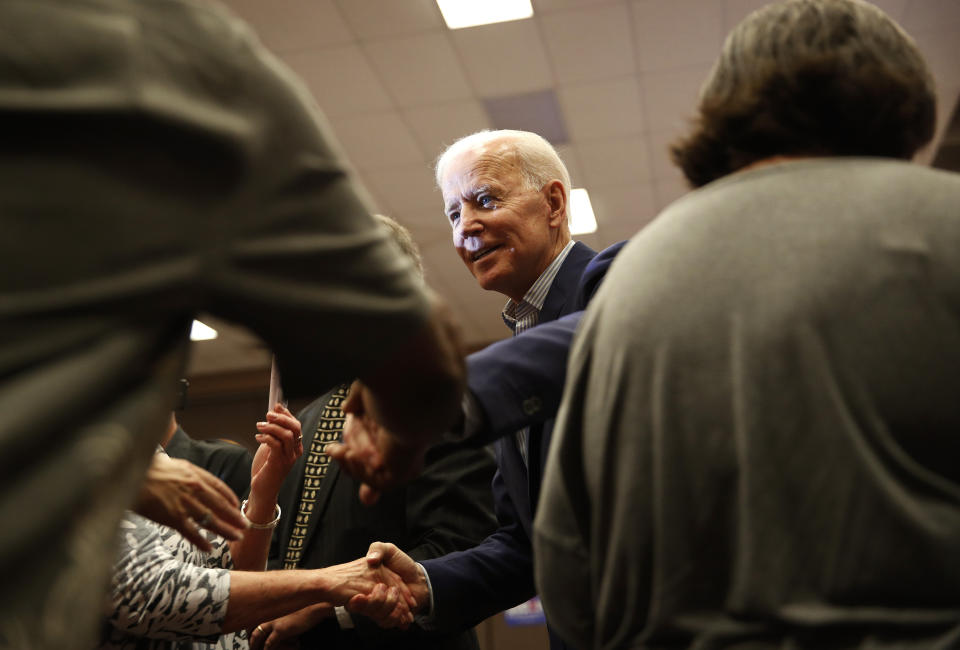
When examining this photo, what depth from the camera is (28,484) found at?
1.76ft

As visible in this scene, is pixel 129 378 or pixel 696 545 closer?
pixel 129 378

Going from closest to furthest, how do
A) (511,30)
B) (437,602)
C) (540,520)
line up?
(540,520)
(437,602)
(511,30)

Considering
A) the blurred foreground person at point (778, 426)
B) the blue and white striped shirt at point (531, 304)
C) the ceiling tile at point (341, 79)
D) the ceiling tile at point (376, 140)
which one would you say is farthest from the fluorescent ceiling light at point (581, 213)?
the blurred foreground person at point (778, 426)

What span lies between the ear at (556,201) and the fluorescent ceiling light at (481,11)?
1944mm

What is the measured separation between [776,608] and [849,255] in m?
0.29

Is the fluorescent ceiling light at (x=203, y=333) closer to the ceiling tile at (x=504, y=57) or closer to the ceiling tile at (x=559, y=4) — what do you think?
the ceiling tile at (x=504, y=57)

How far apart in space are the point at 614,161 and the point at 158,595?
4.35 meters

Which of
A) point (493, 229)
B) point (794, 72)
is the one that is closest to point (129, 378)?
point (794, 72)

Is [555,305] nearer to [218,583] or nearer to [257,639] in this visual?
[218,583]

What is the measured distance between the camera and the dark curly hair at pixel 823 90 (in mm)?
813

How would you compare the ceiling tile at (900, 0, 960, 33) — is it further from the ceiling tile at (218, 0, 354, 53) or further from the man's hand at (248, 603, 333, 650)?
the man's hand at (248, 603, 333, 650)

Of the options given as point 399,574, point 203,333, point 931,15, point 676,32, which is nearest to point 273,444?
point 399,574

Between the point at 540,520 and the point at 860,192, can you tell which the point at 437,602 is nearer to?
the point at 540,520

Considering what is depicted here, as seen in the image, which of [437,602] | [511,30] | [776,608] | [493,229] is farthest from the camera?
[511,30]
